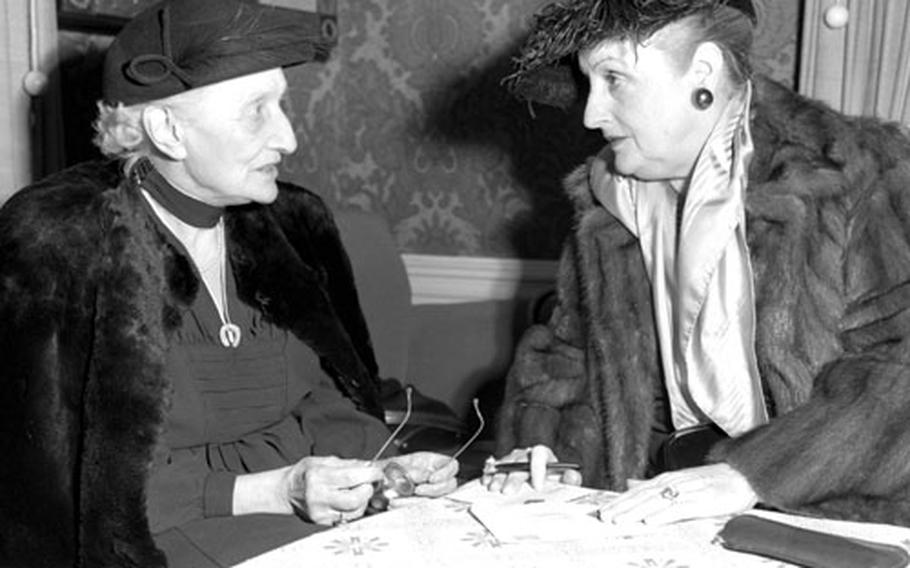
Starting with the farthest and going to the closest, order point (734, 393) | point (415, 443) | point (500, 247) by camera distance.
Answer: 1. point (500, 247)
2. point (415, 443)
3. point (734, 393)

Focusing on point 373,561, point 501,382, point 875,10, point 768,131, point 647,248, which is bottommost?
point 501,382

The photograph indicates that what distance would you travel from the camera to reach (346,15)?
397 cm

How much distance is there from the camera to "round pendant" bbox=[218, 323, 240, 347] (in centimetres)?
220

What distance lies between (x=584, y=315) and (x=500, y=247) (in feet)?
4.52

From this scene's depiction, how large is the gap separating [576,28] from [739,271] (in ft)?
1.79

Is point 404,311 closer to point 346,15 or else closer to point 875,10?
point 346,15

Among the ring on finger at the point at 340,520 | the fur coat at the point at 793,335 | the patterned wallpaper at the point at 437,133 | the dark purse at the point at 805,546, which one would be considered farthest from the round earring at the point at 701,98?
the patterned wallpaper at the point at 437,133

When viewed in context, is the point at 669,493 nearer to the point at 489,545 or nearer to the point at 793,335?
the point at 489,545

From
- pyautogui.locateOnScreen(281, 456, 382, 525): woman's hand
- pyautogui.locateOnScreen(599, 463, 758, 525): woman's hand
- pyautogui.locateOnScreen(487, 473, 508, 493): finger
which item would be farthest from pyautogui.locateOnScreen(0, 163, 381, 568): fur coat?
pyautogui.locateOnScreen(599, 463, 758, 525): woman's hand

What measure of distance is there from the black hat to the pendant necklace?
0.32 m

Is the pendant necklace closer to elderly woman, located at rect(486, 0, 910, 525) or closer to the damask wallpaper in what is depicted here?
elderly woman, located at rect(486, 0, 910, 525)

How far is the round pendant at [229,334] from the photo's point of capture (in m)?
2.20

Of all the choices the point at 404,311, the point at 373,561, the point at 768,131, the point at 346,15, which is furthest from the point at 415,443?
the point at 346,15

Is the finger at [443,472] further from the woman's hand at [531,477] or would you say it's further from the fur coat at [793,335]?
the fur coat at [793,335]
